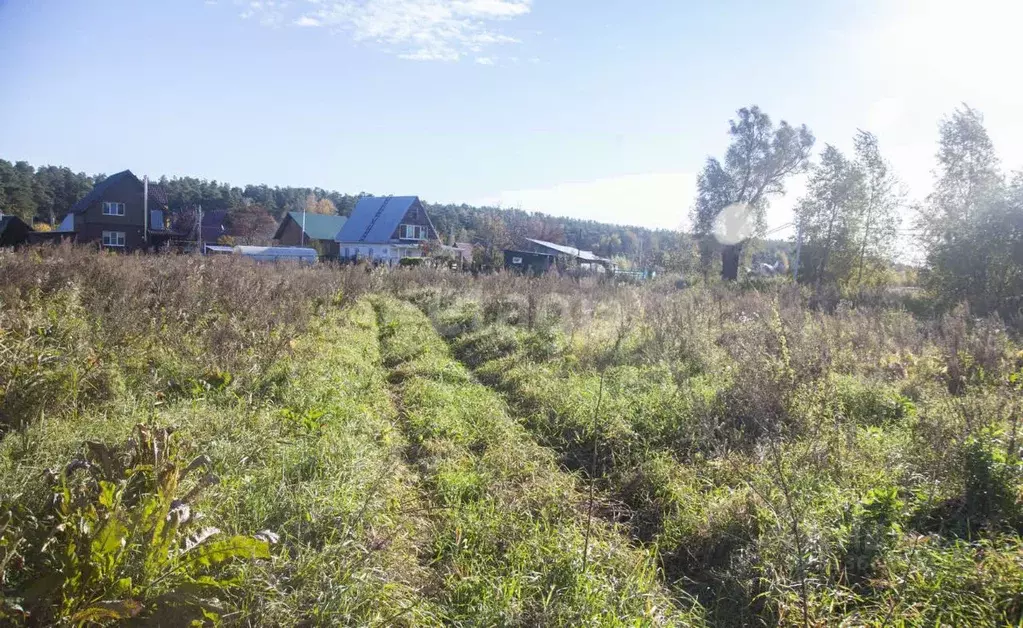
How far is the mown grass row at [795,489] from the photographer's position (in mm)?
2707

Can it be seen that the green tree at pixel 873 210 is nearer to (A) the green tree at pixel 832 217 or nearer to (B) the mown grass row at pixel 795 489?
(A) the green tree at pixel 832 217

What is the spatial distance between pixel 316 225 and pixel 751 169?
40304 mm

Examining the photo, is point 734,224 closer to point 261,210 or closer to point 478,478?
point 478,478

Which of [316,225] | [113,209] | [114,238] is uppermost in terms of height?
[316,225]

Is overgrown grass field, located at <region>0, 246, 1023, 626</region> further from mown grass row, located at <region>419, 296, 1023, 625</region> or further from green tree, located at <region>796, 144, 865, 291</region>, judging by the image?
green tree, located at <region>796, 144, 865, 291</region>

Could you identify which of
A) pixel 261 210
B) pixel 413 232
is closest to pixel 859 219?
pixel 413 232

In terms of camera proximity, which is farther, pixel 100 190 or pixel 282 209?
pixel 282 209

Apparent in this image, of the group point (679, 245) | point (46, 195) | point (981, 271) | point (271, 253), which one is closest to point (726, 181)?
point (679, 245)

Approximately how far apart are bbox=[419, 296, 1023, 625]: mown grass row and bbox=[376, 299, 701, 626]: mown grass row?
15.1 inches

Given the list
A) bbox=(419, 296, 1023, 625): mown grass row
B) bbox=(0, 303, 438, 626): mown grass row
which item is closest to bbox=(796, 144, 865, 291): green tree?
bbox=(419, 296, 1023, 625): mown grass row

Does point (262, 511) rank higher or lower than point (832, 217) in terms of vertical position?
lower

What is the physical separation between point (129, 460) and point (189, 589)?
35.1 inches

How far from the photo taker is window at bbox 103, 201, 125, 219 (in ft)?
114

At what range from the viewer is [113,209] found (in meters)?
35.2
